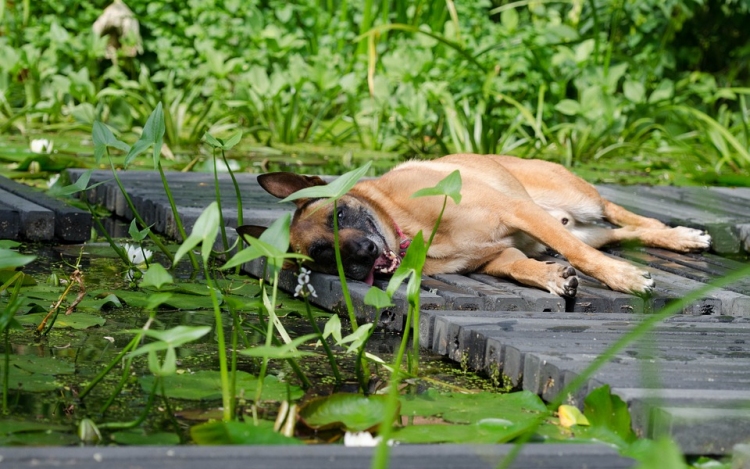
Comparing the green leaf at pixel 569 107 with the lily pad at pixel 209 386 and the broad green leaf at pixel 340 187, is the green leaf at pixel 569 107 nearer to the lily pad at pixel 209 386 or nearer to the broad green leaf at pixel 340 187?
the broad green leaf at pixel 340 187

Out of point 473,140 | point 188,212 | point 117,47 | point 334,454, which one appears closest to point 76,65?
point 117,47

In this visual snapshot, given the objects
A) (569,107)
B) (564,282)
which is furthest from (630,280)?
(569,107)

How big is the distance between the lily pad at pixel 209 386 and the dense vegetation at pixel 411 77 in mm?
4435

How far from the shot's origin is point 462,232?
167 inches

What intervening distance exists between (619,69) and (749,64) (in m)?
3.59

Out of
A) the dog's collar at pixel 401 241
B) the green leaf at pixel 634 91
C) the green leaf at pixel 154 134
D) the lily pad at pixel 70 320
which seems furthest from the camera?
the green leaf at pixel 634 91

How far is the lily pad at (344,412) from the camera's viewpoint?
230cm

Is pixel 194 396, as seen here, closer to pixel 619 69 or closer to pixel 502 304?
pixel 502 304

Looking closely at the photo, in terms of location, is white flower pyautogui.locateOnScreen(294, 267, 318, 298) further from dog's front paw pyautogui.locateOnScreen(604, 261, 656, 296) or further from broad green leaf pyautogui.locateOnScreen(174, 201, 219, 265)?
dog's front paw pyautogui.locateOnScreen(604, 261, 656, 296)

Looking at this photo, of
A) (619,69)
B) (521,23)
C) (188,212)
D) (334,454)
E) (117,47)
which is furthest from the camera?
(521,23)

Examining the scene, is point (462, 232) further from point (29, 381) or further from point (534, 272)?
point (29, 381)

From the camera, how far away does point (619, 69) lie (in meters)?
8.77

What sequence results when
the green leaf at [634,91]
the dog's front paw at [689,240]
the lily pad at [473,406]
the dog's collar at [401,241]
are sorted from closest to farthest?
the lily pad at [473,406], the dog's collar at [401,241], the dog's front paw at [689,240], the green leaf at [634,91]

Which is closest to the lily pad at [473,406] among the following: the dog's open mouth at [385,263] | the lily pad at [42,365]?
the lily pad at [42,365]
